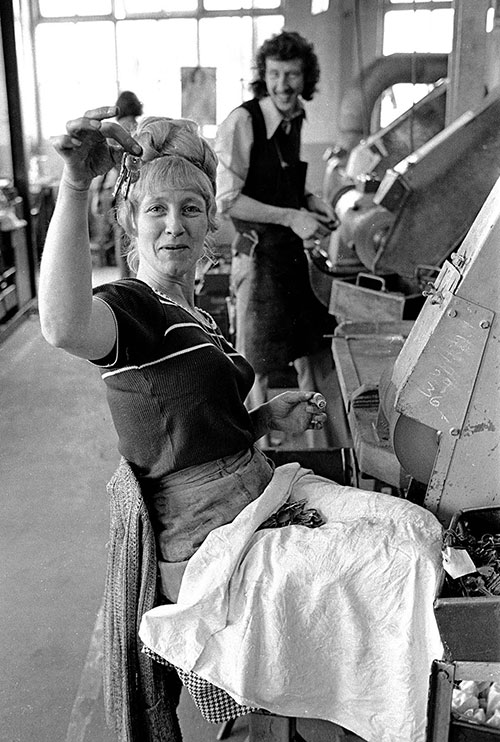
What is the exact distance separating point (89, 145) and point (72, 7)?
32.7 ft

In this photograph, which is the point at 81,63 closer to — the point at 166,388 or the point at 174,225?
the point at 174,225

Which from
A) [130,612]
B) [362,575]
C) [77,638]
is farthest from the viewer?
[77,638]

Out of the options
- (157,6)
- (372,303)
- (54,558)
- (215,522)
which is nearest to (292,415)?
(215,522)

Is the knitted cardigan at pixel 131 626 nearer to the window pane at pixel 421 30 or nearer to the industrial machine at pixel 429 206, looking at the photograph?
the industrial machine at pixel 429 206

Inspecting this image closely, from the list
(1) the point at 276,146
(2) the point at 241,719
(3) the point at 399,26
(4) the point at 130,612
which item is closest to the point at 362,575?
(4) the point at 130,612

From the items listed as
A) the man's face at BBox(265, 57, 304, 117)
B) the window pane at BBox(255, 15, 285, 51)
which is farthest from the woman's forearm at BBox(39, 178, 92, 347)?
the window pane at BBox(255, 15, 285, 51)

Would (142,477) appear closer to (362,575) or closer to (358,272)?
(362,575)

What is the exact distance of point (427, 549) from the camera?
1.26m

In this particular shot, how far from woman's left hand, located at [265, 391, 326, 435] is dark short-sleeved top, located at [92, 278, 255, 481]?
208 millimetres

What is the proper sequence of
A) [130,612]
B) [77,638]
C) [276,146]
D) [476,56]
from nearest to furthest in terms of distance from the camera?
[130,612]
[77,638]
[276,146]
[476,56]

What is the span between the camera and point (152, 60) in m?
10.3

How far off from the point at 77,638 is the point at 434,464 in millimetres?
1418

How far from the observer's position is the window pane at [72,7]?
32.7ft

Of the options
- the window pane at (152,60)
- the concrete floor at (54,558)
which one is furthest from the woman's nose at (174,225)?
the window pane at (152,60)
